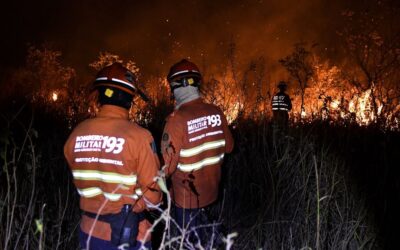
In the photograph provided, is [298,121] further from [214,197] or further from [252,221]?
[214,197]

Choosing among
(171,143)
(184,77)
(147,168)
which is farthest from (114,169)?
(184,77)

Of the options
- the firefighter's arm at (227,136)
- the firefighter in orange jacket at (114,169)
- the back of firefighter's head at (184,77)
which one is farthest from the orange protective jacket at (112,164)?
the firefighter's arm at (227,136)

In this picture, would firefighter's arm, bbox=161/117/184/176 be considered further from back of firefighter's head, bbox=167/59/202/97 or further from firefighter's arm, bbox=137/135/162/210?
firefighter's arm, bbox=137/135/162/210

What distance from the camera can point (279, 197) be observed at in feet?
18.5

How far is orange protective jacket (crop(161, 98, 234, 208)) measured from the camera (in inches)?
170

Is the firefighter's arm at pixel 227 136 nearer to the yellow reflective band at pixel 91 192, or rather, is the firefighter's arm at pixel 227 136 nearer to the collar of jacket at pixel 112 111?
the collar of jacket at pixel 112 111

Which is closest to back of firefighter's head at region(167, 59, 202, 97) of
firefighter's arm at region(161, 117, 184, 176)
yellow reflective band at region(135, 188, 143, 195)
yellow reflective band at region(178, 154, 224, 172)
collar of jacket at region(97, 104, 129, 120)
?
firefighter's arm at region(161, 117, 184, 176)

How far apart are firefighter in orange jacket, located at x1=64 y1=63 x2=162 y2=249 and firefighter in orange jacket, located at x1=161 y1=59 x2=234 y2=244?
26.4 inches

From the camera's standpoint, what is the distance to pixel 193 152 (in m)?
4.39

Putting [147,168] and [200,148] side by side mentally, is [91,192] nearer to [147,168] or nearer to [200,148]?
[147,168]

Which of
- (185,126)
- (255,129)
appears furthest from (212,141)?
(255,129)

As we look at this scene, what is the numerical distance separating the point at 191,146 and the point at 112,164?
3.40 ft

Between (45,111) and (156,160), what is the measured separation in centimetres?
476

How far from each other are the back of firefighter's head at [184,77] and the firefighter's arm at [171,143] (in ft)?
1.22
